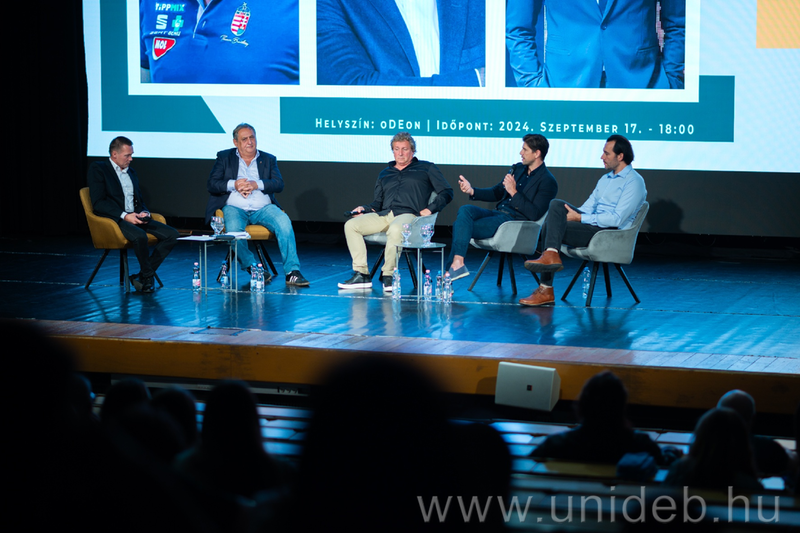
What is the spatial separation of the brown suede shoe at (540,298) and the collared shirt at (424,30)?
10.9 feet

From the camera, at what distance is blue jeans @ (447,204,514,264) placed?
17.4 ft

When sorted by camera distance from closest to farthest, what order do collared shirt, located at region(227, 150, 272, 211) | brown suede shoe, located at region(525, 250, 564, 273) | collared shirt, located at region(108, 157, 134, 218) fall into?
1. brown suede shoe, located at region(525, 250, 564, 273)
2. collared shirt, located at region(108, 157, 134, 218)
3. collared shirt, located at region(227, 150, 272, 211)

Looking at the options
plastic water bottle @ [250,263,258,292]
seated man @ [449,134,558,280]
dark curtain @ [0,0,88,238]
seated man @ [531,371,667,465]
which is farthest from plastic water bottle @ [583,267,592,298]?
dark curtain @ [0,0,88,238]

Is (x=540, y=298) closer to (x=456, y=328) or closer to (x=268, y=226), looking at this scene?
(x=456, y=328)

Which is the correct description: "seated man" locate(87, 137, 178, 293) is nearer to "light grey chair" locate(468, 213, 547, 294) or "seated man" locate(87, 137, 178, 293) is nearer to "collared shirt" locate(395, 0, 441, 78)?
"light grey chair" locate(468, 213, 547, 294)

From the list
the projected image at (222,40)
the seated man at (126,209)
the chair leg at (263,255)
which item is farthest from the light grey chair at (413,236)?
the projected image at (222,40)

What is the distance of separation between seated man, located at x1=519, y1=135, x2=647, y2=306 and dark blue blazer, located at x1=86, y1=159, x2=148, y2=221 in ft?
8.73

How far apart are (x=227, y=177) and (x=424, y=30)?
2.70 meters

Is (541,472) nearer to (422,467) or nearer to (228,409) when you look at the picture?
(228,409)

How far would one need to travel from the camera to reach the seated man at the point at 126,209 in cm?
514

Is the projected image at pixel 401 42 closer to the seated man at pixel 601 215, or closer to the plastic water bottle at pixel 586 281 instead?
the plastic water bottle at pixel 586 281

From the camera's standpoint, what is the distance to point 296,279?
18.0ft

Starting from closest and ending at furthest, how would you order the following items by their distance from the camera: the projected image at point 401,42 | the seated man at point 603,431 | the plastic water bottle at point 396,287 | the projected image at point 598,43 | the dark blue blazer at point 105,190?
the seated man at point 603,431, the plastic water bottle at point 396,287, the dark blue blazer at point 105,190, the projected image at point 598,43, the projected image at point 401,42

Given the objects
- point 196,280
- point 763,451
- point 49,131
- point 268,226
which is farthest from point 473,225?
point 49,131
